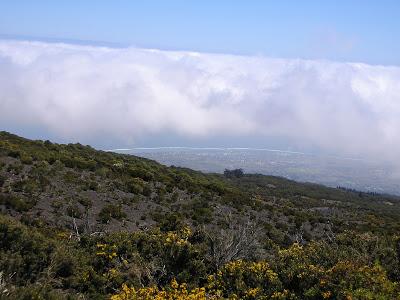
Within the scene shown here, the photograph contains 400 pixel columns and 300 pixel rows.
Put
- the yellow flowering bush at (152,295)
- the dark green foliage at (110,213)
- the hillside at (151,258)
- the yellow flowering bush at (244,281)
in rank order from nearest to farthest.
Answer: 1. the yellow flowering bush at (152,295)
2. the hillside at (151,258)
3. the yellow flowering bush at (244,281)
4. the dark green foliage at (110,213)

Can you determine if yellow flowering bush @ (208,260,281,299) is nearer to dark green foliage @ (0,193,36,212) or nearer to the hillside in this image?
the hillside

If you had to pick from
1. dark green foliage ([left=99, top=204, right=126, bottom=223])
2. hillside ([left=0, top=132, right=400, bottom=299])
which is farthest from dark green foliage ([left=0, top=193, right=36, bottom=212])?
dark green foliage ([left=99, top=204, right=126, bottom=223])

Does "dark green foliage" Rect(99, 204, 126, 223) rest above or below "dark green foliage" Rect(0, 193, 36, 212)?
below

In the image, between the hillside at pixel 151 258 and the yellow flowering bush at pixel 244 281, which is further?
the yellow flowering bush at pixel 244 281

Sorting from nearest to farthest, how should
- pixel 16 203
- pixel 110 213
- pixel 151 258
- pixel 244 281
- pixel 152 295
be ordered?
pixel 152 295, pixel 244 281, pixel 151 258, pixel 16 203, pixel 110 213

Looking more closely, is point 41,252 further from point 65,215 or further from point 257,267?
point 65,215

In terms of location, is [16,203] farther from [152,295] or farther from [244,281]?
[244,281]

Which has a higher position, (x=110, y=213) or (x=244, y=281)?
(x=244, y=281)

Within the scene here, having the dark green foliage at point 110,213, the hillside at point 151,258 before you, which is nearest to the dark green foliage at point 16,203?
the hillside at point 151,258

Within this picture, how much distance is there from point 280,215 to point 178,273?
15.7 meters

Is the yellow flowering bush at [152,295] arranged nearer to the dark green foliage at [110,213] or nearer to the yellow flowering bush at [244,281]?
the yellow flowering bush at [244,281]

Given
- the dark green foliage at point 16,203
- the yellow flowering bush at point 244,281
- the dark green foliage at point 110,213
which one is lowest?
the dark green foliage at point 110,213

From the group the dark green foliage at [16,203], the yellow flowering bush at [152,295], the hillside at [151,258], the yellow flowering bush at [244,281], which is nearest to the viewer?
the yellow flowering bush at [152,295]

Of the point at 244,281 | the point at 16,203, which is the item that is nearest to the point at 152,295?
the point at 244,281
